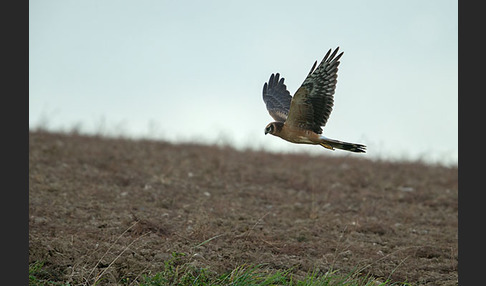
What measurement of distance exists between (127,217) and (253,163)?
4.68 meters

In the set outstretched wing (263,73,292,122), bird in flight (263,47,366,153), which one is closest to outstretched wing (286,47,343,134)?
bird in flight (263,47,366,153)

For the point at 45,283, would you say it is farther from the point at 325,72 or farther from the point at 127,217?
the point at 325,72

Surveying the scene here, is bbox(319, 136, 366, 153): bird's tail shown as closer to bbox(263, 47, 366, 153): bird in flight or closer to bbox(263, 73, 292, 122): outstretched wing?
bbox(263, 47, 366, 153): bird in flight

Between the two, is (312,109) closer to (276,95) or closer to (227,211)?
(276,95)

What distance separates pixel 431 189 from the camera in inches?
410

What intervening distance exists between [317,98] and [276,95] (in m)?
1.63

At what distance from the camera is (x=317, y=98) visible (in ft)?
19.8

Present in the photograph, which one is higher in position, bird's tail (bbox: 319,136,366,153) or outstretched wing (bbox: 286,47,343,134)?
outstretched wing (bbox: 286,47,343,134)

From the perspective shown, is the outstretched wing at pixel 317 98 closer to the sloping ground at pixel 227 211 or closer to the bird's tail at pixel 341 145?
the bird's tail at pixel 341 145

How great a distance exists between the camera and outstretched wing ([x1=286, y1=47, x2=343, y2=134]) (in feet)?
19.6

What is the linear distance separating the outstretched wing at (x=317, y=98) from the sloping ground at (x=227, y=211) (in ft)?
4.11

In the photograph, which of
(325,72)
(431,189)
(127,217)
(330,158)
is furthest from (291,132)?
(330,158)

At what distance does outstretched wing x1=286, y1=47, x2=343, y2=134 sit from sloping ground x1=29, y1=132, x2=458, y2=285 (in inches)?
49.4

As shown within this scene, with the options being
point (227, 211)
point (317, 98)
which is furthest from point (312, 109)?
point (227, 211)
